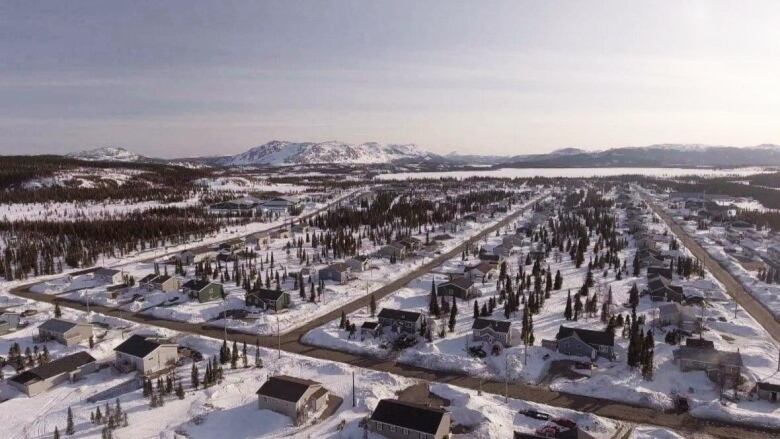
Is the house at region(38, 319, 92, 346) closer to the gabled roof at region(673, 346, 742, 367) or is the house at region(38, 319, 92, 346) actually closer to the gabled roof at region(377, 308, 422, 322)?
the gabled roof at region(377, 308, 422, 322)

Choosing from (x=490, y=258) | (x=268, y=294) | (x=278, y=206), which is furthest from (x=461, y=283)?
(x=278, y=206)

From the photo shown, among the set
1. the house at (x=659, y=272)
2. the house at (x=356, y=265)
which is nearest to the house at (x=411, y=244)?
the house at (x=356, y=265)

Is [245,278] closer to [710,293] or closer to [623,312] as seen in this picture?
[623,312]

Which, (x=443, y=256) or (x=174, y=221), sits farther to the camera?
(x=174, y=221)

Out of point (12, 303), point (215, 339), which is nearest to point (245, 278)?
point (215, 339)

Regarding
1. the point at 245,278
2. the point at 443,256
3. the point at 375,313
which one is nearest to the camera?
the point at 375,313

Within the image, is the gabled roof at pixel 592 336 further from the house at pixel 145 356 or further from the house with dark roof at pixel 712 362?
the house at pixel 145 356

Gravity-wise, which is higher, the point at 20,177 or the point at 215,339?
the point at 20,177
